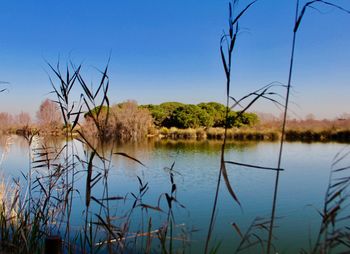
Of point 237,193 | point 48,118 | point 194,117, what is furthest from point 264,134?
point 48,118

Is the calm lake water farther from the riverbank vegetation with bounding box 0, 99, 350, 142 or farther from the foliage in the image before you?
the riverbank vegetation with bounding box 0, 99, 350, 142

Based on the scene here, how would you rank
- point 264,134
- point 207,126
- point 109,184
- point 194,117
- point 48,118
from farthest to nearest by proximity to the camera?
1. point 194,117
2. point 207,126
3. point 264,134
4. point 109,184
5. point 48,118

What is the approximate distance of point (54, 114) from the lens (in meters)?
3.05

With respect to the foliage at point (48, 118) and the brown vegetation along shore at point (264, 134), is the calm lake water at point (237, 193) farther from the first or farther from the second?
the brown vegetation along shore at point (264, 134)

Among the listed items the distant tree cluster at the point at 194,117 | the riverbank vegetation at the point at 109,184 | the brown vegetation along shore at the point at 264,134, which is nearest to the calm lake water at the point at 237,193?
the riverbank vegetation at the point at 109,184

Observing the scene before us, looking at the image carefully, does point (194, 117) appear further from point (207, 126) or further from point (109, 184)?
point (109, 184)

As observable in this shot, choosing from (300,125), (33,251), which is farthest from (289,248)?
(300,125)

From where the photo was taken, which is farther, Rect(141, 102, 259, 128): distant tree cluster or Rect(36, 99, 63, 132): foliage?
Rect(141, 102, 259, 128): distant tree cluster

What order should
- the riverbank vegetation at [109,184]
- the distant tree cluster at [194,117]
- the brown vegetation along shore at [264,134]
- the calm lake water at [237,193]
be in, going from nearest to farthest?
the riverbank vegetation at [109,184] < the calm lake water at [237,193] < the brown vegetation along shore at [264,134] < the distant tree cluster at [194,117]

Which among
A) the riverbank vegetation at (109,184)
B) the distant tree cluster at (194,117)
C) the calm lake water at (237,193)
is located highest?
the distant tree cluster at (194,117)

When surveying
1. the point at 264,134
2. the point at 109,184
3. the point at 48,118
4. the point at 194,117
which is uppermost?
the point at 194,117

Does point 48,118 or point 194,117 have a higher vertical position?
point 194,117

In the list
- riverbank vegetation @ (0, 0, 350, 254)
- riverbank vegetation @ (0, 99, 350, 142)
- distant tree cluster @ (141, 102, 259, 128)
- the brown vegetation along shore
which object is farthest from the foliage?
distant tree cluster @ (141, 102, 259, 128)

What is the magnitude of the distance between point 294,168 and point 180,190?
14.6 ft
